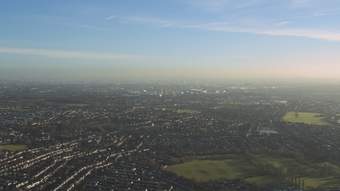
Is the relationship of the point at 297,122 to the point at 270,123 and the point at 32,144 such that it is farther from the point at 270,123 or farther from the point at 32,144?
the point at 32,144

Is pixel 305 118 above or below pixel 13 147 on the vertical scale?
above

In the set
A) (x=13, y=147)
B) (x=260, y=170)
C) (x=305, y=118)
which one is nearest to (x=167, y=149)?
(x=260, y=170)

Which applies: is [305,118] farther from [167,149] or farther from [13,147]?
[13,147]

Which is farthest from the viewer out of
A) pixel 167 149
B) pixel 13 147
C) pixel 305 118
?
pixel 305 118

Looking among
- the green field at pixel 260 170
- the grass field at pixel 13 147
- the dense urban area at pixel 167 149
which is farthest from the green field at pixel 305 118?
the grass field at pixel 13 147

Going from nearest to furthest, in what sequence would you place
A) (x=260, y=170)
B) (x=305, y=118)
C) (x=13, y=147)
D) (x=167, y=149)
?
(x=260, y=170)
(x=167, y=149)
(x=13, y=147)
(x=305, y=118)

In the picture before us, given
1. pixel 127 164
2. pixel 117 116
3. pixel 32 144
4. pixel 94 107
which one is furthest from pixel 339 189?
pixel 94 107
